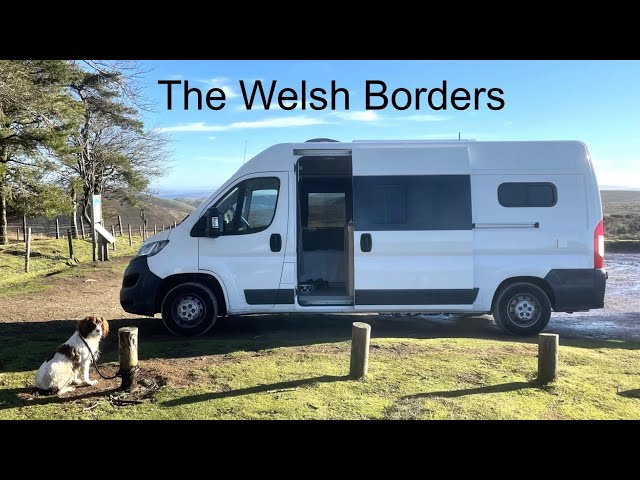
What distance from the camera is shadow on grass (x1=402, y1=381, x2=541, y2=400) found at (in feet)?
15.7

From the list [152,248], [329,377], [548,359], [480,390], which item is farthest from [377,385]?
[152,248]

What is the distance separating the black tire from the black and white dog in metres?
5.36

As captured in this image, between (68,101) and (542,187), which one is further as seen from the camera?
(68,101)

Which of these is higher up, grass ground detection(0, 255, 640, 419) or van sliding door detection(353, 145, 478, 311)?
van sliding door detection(353, 145, 478, 311)

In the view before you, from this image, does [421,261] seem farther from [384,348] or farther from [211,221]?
[211,221]

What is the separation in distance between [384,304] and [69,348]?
4119 mm

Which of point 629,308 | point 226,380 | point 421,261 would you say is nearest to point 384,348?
point 421,261

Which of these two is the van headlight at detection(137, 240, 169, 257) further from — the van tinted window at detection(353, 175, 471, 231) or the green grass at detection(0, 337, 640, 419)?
the van tinted window at detection(353, 175, 471, 231)

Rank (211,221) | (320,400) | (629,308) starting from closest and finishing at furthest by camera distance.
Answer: (320,400)
(211,221)
(629,308)

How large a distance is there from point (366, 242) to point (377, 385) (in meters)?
2.57

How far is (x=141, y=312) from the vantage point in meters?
7.24

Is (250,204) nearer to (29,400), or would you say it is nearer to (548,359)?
(29,400)

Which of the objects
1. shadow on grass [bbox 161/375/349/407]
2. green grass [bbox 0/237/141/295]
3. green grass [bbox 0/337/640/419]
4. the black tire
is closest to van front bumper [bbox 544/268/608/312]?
the black tire

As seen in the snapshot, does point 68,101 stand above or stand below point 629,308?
above
